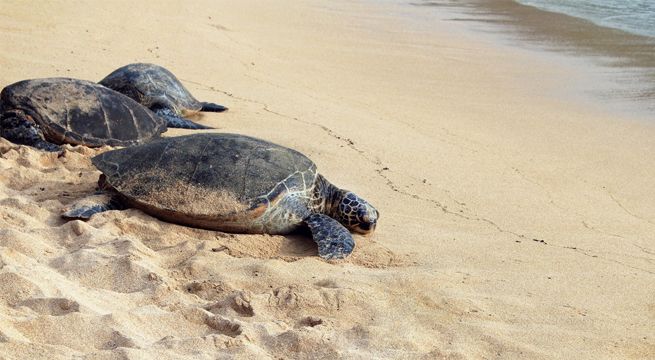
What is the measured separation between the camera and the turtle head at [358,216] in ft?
16.4

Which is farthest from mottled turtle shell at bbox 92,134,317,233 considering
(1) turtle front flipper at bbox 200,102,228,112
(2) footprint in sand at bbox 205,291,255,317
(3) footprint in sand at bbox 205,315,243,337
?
(1) turtle front flipper at bbox 200,102,228,112

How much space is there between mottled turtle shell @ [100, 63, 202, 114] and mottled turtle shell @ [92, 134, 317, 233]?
2653mm

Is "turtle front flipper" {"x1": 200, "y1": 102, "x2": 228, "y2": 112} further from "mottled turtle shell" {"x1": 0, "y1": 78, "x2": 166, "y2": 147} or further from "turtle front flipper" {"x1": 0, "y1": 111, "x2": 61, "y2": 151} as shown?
"turtle front flipper" {"x1": 0, "y1": 111, "x2": 61, "y2": 151}

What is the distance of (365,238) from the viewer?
5.01 meters

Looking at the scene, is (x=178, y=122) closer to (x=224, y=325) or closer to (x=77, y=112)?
(x=77, y=112)

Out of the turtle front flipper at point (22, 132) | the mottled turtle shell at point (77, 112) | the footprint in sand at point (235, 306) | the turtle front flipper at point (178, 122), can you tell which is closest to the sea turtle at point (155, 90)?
the turtle front flipper at point (178, 122)

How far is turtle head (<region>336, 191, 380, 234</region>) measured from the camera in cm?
501

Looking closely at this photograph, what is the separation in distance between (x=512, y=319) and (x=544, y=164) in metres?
3.73

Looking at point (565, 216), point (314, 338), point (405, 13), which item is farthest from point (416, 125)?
point (405, 13)

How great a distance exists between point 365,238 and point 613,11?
45.2ft

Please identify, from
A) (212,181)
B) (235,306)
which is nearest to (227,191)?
(212,181)

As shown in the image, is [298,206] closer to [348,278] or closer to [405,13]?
[348,278]

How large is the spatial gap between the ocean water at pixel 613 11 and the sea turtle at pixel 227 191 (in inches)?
446

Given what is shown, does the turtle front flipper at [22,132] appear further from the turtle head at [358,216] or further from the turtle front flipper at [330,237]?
the turtle head at [358,216]
